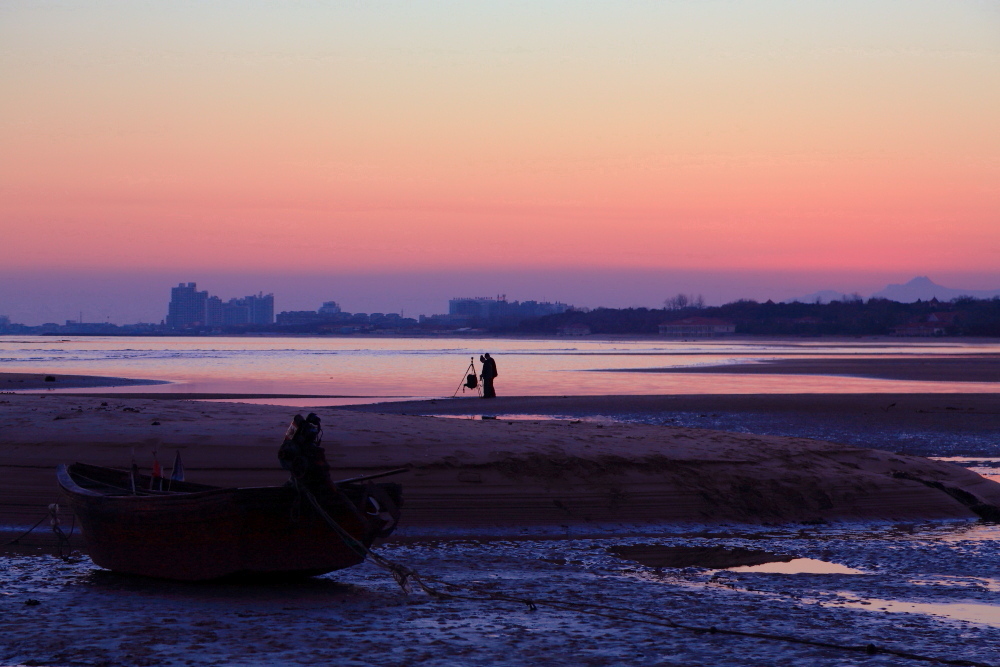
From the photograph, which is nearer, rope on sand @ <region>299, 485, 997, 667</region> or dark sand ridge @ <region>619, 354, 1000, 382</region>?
rope on sand @ <region>299, 485, 997, 667</region>

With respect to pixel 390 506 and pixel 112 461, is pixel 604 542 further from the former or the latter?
pixel 112 461

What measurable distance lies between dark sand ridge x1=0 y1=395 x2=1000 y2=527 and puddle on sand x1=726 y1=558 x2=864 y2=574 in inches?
98.1

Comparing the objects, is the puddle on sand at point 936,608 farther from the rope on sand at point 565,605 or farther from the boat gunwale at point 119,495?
the boat gunwale at point 119,495

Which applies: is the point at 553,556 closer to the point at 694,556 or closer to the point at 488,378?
the point at 694,556

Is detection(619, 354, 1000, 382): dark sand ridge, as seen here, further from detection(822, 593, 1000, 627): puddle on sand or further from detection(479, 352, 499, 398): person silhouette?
detection(822, 593, 1000, 627): puddle on sand

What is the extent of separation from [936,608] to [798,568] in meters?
1.83

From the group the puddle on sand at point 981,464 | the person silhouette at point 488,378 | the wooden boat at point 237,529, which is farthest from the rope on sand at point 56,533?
the person silhouette at point 488,378

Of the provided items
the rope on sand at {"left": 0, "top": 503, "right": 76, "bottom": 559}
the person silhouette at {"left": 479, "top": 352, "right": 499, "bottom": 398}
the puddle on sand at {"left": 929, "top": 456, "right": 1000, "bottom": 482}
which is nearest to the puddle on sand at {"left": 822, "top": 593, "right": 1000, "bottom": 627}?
the rope on sand at {"left": 0, "top": 503, "right": 76, "bottom": 559}

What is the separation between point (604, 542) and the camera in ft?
37.9

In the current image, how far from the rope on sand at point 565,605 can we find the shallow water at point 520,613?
42 mm

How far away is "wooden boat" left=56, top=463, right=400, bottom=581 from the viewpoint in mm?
8516

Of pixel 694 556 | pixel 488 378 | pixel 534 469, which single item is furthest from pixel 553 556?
pixel 488 378


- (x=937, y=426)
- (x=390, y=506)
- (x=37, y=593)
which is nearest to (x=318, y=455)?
(x=390, y=506)

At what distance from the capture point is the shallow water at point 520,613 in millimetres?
7020
